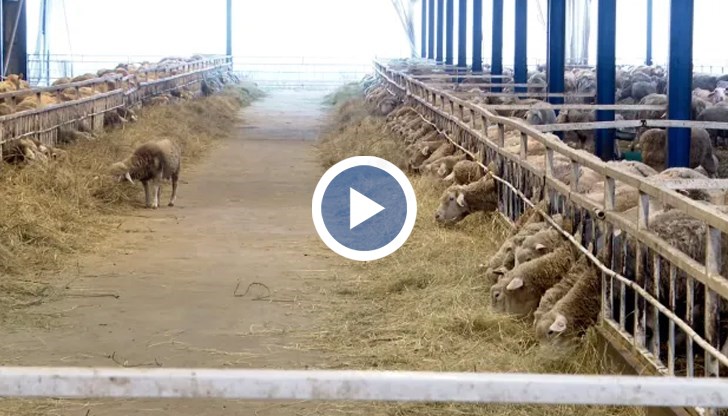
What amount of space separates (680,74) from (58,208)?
24.0ft

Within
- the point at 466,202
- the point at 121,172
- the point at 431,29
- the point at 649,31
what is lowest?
the point at 466,202

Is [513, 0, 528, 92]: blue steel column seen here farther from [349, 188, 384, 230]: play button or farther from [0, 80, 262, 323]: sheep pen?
[349, 188, 384, 230]: play button

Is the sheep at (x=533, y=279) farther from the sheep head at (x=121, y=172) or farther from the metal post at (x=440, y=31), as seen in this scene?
the metal post at (x=440, y=31)

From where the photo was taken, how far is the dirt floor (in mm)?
7523

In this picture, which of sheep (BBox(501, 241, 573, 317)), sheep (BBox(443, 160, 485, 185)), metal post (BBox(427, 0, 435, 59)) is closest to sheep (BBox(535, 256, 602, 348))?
sheep (BBox(501, 241, 573, 317))

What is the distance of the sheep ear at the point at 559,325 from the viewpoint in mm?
6644

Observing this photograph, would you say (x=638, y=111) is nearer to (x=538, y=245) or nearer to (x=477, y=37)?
(x=538, y=245)

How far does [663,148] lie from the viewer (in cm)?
1566

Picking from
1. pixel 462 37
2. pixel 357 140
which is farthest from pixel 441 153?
pixel 462 37

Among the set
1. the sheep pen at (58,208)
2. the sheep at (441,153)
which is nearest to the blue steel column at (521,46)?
the sheep pen at (58,208)

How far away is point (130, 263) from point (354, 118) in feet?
55.1

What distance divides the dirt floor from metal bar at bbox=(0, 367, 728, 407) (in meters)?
4.05

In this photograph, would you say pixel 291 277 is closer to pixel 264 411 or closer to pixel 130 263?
pixel 130 263

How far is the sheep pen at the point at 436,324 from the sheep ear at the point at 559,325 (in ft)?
0.49
